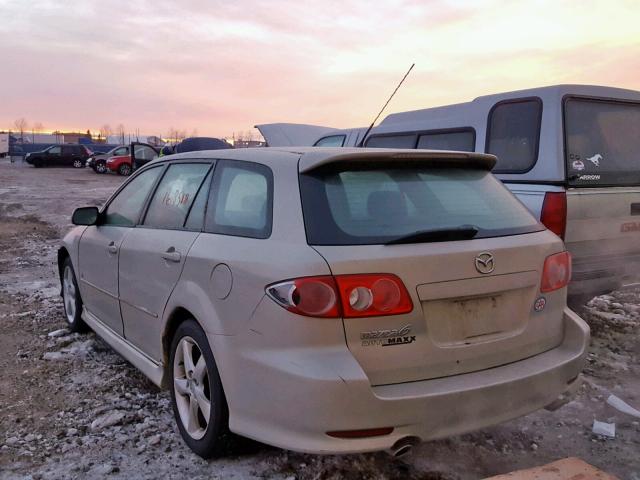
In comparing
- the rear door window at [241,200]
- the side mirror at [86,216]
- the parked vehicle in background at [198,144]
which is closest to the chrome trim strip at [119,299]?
the side mirror at [86,216]

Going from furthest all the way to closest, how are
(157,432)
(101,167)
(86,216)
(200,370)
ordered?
1. (101,167)
2. (86,216)
3. (157,432)
4. (200,370)

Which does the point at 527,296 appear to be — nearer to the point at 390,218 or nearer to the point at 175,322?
the point at 390,218

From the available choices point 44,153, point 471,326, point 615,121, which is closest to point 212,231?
point 471,326

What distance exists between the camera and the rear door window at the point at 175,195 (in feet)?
11.3

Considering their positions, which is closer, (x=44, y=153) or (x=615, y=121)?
(x=615, y=121)

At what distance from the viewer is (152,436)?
329cm

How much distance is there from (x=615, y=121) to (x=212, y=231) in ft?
12.4

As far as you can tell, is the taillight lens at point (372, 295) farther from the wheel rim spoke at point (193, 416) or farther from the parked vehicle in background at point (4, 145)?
the parked vehicle in background at point (4, 145)

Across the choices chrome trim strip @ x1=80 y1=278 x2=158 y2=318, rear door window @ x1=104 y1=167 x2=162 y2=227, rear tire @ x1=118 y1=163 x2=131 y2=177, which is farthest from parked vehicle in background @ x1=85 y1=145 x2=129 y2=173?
rear door window @ x1=104 y1=167 x2=162 y2=227

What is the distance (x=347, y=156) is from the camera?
9.02ft

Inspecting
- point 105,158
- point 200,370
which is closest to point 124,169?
point 105,158

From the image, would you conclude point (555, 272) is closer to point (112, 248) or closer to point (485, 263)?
point (485, 263)

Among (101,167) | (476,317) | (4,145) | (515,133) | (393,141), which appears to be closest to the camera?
(476,317)

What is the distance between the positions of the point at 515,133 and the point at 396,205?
9.20 feet
